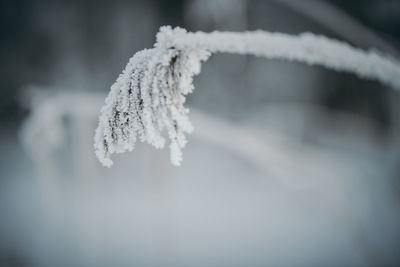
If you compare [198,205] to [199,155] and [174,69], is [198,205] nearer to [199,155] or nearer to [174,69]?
[199,155]

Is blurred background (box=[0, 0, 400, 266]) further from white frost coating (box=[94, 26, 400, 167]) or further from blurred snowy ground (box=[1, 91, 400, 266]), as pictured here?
white frost coating (box=[94, 26, 400, 167])

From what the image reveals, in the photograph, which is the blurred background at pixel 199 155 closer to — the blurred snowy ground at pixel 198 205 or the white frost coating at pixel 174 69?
the blurred snowy ground at pixel 198 205

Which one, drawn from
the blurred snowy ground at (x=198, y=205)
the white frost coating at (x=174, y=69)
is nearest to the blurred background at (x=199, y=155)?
the blurred snowy ground at (x=198, y=205)

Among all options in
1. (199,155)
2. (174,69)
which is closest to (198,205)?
(199,155)

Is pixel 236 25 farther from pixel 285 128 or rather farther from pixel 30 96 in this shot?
pixel 30 96

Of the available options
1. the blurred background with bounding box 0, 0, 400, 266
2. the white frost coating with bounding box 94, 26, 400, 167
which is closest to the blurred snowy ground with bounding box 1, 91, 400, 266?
the blurred background with bounding box 0, 0, 400, 266

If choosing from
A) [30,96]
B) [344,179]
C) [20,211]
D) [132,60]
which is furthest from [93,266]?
[132,60]
